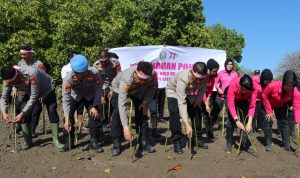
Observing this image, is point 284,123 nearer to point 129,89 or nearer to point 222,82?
point 222,82

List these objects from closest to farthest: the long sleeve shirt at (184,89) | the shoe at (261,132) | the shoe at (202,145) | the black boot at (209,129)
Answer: the long sleeve shirt at (184,89), the shoe at (202,145), the black boot at (209,129), the shoe at (261,132)

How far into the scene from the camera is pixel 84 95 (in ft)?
21.3

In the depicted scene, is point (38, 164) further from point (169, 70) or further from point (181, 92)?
point (169, 70)

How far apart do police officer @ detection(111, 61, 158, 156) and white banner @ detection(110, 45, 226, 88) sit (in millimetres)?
4146

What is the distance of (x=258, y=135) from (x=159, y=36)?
10153 mm

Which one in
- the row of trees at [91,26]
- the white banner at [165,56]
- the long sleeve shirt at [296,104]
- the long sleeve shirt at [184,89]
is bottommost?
the long sleeve shirt at [296,104]

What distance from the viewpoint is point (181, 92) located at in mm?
Answer: 5961

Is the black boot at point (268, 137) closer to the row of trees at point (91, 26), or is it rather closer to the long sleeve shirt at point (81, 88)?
the long sleeve shirt at point (81, 88)

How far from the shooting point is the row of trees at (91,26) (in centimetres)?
1510

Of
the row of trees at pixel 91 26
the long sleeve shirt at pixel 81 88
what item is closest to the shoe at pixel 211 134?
the long sleeve shirt at pixel 81 88

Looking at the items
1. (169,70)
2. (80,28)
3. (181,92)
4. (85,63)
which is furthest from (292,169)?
(80,28)

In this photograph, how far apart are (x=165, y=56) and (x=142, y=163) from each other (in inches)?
207

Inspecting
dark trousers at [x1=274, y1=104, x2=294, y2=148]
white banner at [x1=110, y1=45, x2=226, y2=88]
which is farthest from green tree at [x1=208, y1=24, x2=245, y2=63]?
dark trousers at [x1=274, y1=104, x2=294, y2=148]

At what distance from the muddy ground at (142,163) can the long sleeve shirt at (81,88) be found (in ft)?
2.75
